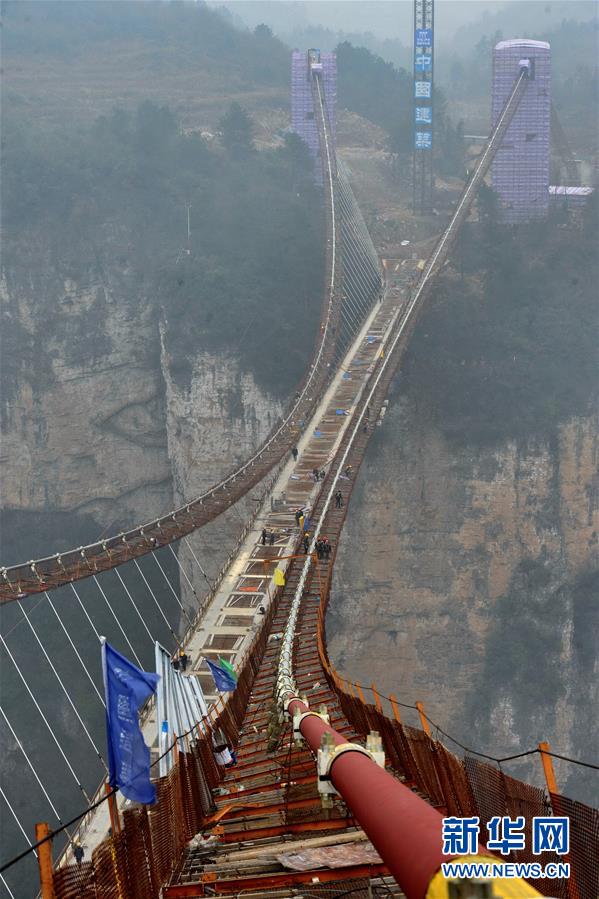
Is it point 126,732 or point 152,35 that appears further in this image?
point 152,35

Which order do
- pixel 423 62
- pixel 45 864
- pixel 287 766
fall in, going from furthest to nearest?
pixel 423 62, pixel 287 766, pixel 45 864

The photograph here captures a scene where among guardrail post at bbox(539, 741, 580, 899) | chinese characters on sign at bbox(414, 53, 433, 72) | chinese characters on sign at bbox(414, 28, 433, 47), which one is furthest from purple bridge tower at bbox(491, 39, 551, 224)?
guardrail post at bbox(539, 741, 580, 899)

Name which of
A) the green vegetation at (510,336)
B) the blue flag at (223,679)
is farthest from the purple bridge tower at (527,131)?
the blue flag at (223,679)

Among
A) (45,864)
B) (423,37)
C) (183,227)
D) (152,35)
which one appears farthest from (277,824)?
(152,35)

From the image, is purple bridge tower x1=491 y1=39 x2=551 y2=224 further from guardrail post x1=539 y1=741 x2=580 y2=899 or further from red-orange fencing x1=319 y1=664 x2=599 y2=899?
guardrail post x1=539 y1=741 x2=580 y2=899

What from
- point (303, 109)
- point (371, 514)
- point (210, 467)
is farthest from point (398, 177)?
point (371, 514)

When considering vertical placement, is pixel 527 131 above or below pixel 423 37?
below

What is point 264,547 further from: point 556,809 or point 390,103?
point 390,103
